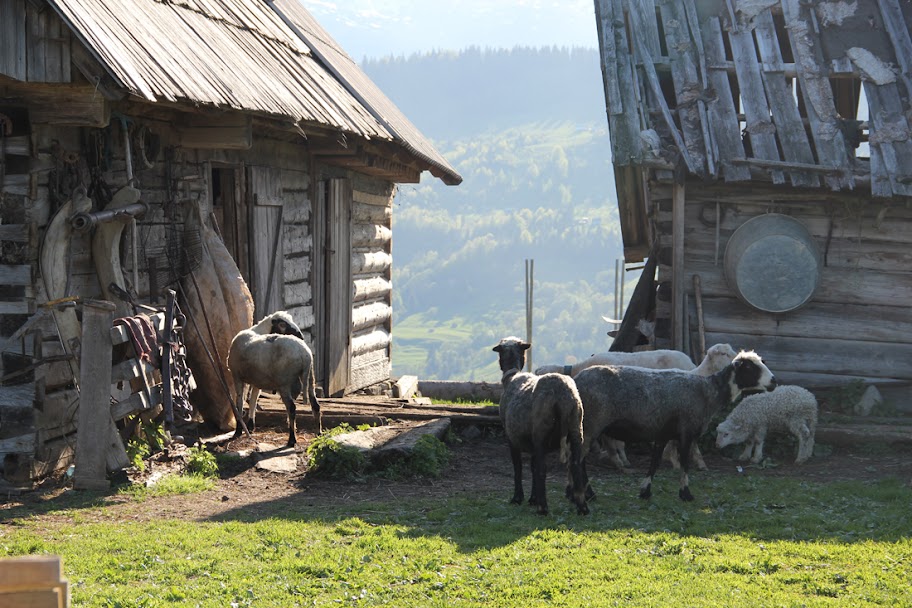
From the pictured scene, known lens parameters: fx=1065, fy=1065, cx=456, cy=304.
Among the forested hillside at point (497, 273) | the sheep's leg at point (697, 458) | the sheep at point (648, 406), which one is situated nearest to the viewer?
the sheep at point (648, 406)

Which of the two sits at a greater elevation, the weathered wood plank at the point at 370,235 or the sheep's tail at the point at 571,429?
the weathered wood plank at the point at 370,235

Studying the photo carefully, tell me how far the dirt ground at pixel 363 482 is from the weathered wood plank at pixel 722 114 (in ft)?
11.8

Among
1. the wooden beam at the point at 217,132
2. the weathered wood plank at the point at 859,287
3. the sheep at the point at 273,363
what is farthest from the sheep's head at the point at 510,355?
the weathered wood plank at the point at 859,287

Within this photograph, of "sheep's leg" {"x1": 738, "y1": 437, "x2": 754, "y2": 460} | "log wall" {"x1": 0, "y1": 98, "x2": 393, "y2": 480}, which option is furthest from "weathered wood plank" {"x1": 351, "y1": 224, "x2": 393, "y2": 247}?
"sheep's leg" {"x1": 738, "y1": 437, "x2": 754, "y2": 460}

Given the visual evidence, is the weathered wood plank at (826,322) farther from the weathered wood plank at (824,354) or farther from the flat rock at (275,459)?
the flat rock at (275,459)

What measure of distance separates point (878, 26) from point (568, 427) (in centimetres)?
924

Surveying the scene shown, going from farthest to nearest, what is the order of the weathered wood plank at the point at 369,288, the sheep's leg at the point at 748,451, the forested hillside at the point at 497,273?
the forested hillside at the point at 497,273, the weathered wood plank at the point at 369,288, the sheep's leg at the point at 748,451

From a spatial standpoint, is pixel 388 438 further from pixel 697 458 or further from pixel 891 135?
pixel 891 135

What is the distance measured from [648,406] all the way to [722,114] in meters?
5.92

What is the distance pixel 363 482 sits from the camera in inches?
392

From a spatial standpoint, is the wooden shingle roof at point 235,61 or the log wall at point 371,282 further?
the log wall at point 371,282

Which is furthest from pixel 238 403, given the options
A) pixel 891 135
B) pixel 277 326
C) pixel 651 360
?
pixel 891 135

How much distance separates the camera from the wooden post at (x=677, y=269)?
529 inches

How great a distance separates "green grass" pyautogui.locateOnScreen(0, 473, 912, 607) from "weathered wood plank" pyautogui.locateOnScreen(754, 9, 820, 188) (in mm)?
5396
